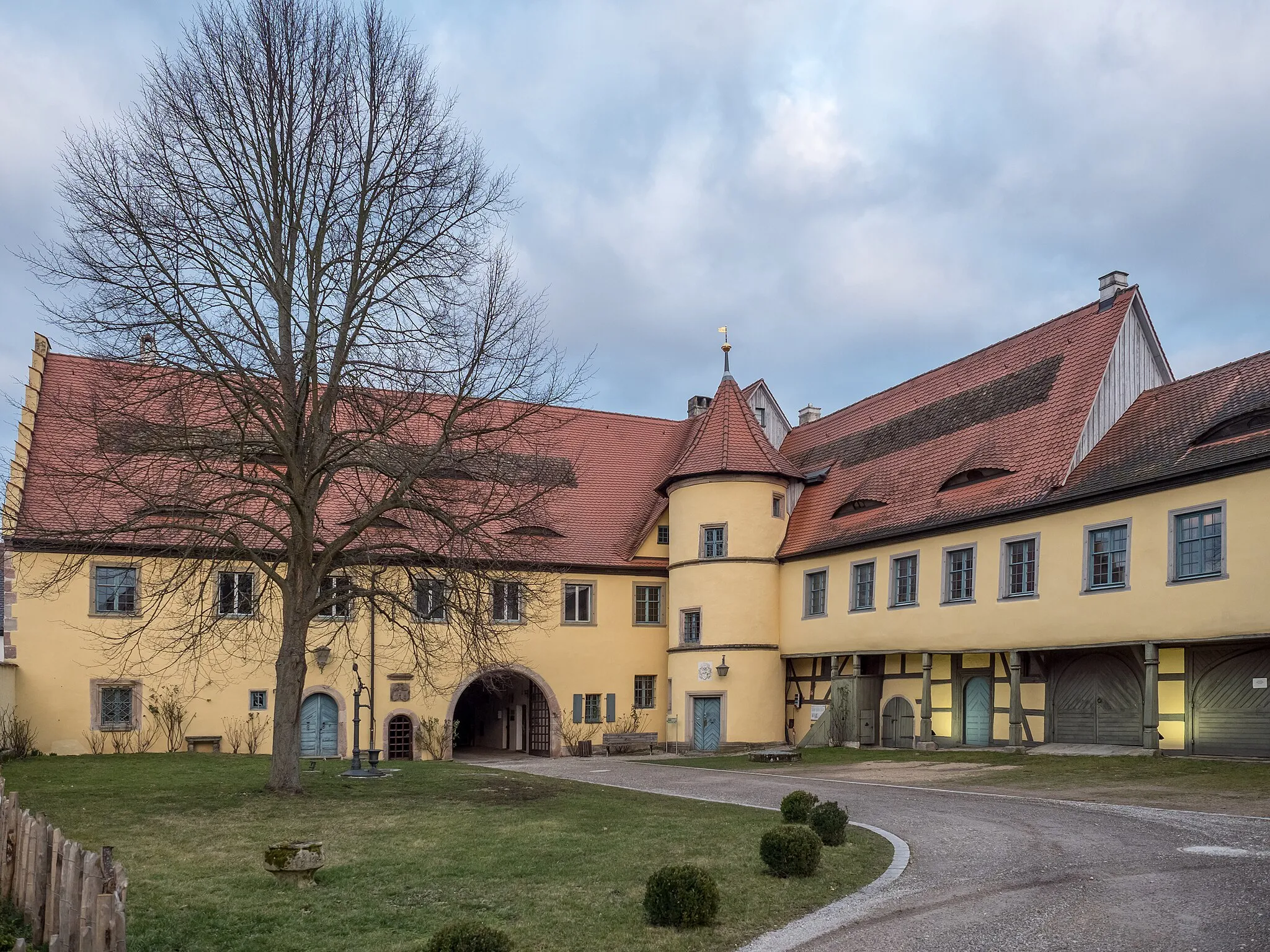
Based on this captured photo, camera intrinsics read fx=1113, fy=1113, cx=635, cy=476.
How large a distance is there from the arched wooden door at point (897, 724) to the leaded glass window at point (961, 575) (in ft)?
12.4

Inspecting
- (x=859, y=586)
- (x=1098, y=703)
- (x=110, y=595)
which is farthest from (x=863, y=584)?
(x=110, y=595)

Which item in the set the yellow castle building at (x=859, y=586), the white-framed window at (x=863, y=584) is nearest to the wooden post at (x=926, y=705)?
the yellow castle building at (x=859, y=586)

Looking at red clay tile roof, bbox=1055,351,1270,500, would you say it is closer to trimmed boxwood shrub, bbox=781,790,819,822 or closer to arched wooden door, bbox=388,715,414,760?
trimmed boxwood shrub, bbox=781,790,819,822

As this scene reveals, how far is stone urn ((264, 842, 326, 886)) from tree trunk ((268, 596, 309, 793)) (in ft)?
23.3

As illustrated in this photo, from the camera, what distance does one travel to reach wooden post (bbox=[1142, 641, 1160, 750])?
22.5m

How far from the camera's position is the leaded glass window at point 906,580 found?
28.8m

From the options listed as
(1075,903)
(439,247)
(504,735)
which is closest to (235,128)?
(439,247)

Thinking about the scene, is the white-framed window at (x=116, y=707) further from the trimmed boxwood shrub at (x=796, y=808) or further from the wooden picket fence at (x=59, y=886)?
the trimmed boxwood shrub at (x=796, y=808)

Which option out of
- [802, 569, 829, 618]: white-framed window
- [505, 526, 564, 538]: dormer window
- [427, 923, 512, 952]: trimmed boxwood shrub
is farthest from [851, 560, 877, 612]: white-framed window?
[427, 923, 512, 952]: trimmed boxwood shrub

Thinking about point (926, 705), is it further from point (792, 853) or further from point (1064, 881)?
point (792, 853)

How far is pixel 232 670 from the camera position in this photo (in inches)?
1166

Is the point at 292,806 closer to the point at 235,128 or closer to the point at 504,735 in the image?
the point at 235,128

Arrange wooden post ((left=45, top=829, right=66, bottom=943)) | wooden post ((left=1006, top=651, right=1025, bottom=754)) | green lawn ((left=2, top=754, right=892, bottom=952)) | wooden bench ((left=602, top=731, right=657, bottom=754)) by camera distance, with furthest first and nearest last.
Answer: wooden bench ((left=602, top=731, right=657, bottom=754)), wooden post ((left=1006, top=651, right=1025, bottom=754)), green lawn ((left=2, top=754, right=892, bottom=952)), wooden post ((left=45, top=829, right=66, bottom=943))

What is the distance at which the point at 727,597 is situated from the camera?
33344 millimetres
